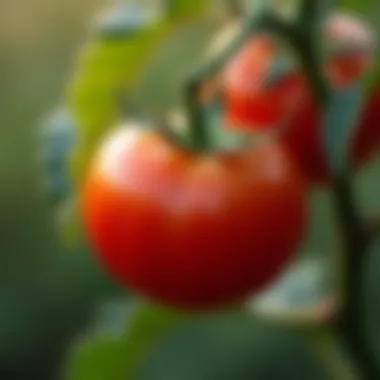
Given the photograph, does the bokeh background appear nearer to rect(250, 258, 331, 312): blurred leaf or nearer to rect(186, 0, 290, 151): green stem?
rect(250, 258, 331, 312): blurred leaf


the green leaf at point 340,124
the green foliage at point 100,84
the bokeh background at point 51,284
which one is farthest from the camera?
the bokeh background at point 51,284

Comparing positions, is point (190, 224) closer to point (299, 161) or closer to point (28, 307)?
point (299, 161)

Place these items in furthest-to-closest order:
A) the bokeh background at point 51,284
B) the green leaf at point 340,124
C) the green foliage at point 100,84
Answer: the bokeh background at point 51,284 < the green foliage at point 100,84 < the green leaf at point 340,124

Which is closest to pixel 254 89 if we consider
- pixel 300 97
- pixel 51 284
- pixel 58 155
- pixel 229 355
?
pixel 300 97

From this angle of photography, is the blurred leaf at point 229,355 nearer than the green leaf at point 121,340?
No

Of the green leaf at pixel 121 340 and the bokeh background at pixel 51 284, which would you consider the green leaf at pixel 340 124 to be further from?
the bokeh background at pixel 51 284

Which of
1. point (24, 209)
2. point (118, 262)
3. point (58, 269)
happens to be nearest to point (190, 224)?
point (118, 262)

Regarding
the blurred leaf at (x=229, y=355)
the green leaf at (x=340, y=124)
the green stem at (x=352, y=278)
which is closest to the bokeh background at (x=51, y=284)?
the blurred leaf at (x=229, y=355)
